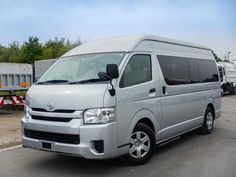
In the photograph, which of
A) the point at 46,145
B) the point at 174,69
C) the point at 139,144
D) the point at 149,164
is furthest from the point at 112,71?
the point at 174,69

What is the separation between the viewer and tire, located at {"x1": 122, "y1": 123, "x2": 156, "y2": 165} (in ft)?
19.0

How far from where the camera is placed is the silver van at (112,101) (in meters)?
5.15

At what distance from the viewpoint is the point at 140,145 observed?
595 centimetres

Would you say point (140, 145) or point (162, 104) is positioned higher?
point (162, 104)

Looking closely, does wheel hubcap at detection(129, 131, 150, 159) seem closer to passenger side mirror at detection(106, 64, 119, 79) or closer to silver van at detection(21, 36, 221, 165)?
silver van at detection(21, 36, 221, 165)

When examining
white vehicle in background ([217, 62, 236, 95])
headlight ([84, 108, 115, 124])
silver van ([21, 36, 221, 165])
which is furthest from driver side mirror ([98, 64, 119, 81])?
white vehicle in background ([217, 62, 236, 95])

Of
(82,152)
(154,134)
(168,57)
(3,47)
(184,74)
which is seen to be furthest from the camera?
(3,47)

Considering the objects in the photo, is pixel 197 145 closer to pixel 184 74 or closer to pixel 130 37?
pixel 184 74

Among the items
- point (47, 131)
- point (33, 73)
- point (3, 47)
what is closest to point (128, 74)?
point (47, 131)

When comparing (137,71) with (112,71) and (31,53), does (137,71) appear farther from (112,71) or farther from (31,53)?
(31,53)

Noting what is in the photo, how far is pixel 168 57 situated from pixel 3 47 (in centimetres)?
8059

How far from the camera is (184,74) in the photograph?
7703 millimetres

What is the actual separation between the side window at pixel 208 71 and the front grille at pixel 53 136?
A: 459 centimetres

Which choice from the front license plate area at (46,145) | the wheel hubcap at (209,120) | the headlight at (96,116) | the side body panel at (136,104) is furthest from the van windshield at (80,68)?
the wheel hubcap at (209,120)
